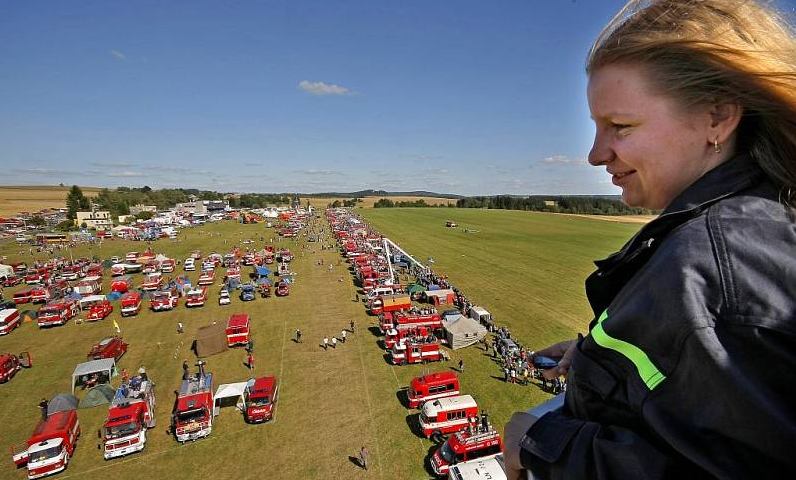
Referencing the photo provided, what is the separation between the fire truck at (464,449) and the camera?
13.3 metres

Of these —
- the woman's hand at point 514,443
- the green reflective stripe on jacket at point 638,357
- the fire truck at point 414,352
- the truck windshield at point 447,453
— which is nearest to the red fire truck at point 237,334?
the fire truck at point 414,352

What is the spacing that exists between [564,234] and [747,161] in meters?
82.9

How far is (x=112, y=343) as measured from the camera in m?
23.0

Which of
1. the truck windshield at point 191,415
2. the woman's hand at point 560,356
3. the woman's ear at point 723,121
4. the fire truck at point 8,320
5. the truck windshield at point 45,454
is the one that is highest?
the woman's ear at point 723,121

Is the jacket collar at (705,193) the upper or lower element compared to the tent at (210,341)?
upper

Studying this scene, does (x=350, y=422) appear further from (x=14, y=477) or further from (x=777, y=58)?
(x=777, y=58)

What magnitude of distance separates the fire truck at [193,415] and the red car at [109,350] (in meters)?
8.87

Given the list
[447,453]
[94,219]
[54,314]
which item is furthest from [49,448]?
[94,219]

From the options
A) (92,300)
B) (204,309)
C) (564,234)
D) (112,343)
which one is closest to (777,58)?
(112,343)

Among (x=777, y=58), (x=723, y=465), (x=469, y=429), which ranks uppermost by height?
(x=777, y=58)

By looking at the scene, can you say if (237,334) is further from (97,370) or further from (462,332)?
(462,332)

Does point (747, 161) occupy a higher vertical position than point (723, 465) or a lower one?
higher

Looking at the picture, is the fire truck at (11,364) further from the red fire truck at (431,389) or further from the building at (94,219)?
the building at (94,219)

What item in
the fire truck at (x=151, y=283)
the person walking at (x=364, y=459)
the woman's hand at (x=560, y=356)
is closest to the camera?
the woman's hand at (x=560, y=356)
